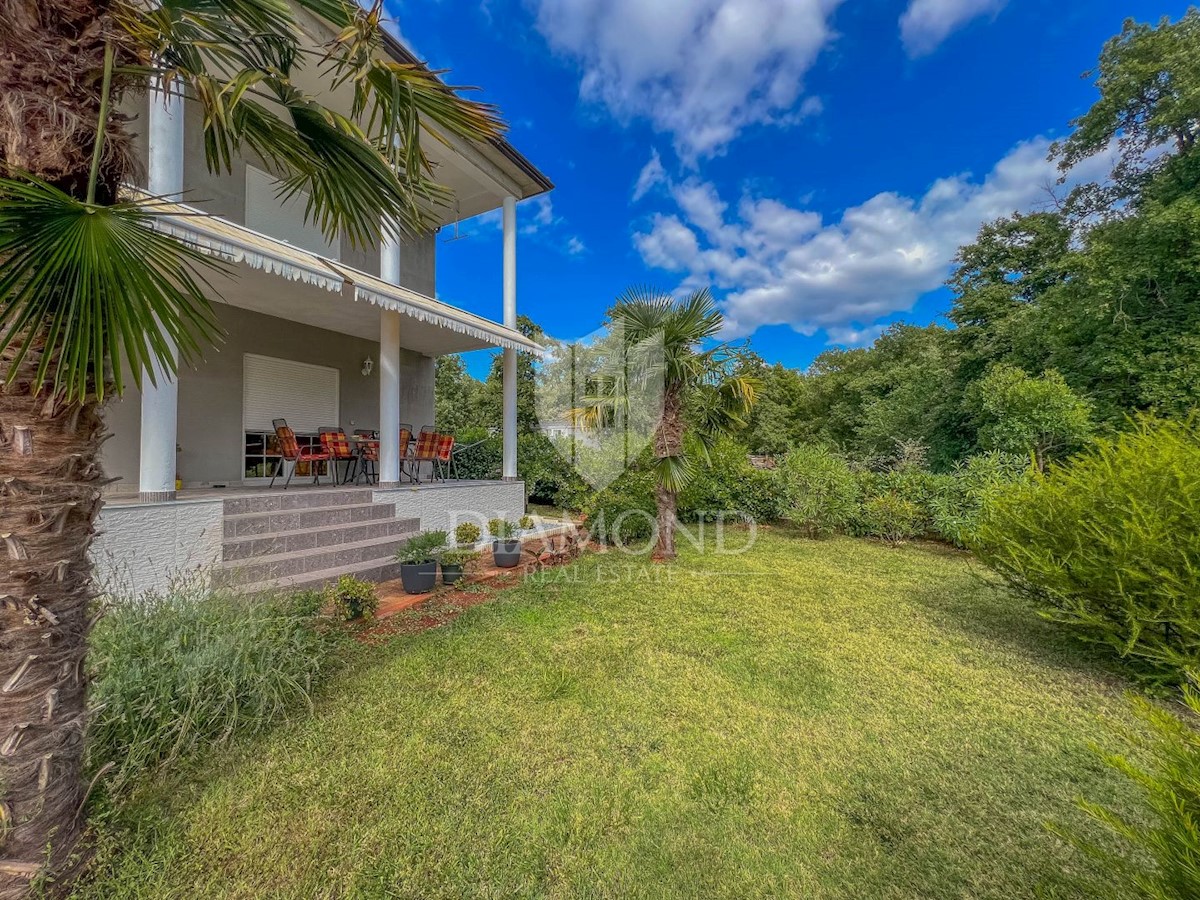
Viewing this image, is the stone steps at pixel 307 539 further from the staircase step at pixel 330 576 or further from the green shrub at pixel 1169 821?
the green shrub at pixel 1169 821

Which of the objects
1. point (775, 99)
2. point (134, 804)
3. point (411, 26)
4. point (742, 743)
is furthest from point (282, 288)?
point (775, 99)

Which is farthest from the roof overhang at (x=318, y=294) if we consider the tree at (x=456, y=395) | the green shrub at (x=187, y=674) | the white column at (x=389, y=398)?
the tree at (x=456, y=395)

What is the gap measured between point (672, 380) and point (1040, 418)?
413 inches

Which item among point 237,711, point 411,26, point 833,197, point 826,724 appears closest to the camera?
point 237,711

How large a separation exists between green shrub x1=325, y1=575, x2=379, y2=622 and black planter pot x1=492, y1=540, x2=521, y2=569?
9.87 ft

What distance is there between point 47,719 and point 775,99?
68.8ft

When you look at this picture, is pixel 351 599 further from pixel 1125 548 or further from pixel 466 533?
pixel 1125 548

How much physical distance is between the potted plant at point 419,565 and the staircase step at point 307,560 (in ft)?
1.76

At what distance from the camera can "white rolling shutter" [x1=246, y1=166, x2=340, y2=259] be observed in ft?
30.9

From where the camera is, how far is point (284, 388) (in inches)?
396

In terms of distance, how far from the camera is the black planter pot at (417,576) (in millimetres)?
6922

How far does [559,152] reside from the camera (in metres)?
16.9

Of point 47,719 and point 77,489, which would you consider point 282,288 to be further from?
point 47,719

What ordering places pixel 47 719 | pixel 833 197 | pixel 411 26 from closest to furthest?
1. pixel 47 719
2. pixel 411 26
3. pixel 833 197
